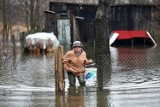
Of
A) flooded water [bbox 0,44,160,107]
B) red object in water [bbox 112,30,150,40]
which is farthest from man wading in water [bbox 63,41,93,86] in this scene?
red object in water [bbox 112,30,150,40]

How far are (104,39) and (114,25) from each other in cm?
2361

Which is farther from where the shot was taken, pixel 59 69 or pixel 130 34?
pixel 130 34

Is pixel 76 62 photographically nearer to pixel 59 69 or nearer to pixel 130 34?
pixel 59 69

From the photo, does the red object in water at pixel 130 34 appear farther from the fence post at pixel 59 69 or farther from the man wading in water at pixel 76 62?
the fence post at pixel 59 69

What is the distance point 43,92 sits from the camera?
39.7 ft

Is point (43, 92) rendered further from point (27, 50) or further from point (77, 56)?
point (27, 50)

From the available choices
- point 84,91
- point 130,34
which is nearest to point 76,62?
point 84,91

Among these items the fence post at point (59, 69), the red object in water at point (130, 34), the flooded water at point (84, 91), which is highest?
the fence post at point (59, 69)

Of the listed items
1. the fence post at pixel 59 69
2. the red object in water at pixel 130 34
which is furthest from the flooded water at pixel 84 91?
the red object in water at pixel 130 34

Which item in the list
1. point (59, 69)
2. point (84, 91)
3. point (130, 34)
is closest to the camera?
point (59, 69)

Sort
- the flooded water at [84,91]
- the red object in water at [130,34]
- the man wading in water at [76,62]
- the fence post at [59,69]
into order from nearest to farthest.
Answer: the flooded water at [84,91]
the fence post at [59,69]
the man wading in water at [76,62]
the red object in water at [130,34]

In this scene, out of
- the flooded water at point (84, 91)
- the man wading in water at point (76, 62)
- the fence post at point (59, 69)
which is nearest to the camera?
the flooded water at point (84, 91)

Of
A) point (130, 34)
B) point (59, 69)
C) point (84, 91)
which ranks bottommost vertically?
point (130, 34)

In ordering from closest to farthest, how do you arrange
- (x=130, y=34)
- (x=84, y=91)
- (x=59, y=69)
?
1. (x=59, y=69)
2. (x=84, y=91)
3. (x=130, y=34)
